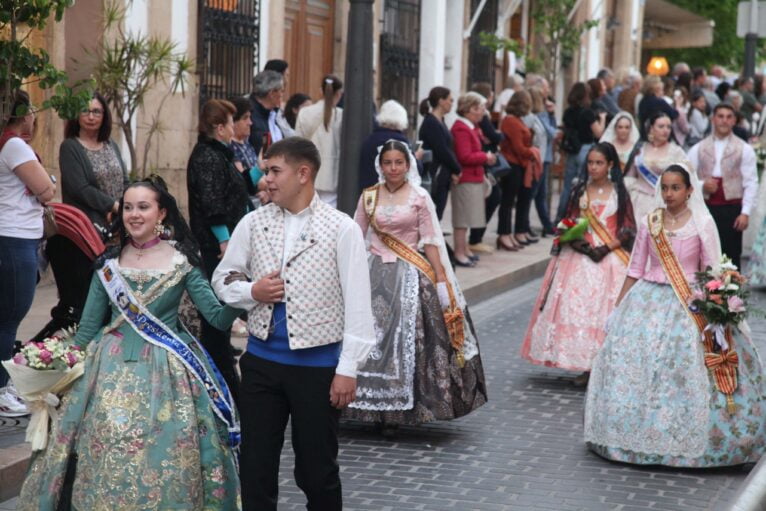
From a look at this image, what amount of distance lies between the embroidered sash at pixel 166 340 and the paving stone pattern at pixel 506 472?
95 centimetres

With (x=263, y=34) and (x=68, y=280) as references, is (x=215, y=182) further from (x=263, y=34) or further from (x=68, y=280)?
(x=263, y=34)

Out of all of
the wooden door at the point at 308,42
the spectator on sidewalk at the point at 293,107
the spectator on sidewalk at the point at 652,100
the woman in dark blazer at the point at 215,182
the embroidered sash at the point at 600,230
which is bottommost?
the embroidered sash at the point at 600,230

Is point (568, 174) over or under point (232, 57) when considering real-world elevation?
under

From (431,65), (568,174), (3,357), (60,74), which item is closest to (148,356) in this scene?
(60,74)

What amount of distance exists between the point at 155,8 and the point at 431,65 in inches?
328

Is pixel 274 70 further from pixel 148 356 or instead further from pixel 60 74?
pixel 148 356

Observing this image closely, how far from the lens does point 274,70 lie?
1239 centimetres

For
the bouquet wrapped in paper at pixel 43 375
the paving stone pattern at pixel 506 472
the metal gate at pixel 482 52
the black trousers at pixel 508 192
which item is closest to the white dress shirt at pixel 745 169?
the black trousers at pixel 508 192

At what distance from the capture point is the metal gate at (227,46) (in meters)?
15.1

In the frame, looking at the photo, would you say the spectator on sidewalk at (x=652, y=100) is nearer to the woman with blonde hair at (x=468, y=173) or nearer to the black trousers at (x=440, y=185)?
the woman with blonde hair at (x=468, y=173)

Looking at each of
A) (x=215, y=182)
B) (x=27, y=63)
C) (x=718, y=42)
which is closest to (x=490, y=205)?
(x=215, y=182)

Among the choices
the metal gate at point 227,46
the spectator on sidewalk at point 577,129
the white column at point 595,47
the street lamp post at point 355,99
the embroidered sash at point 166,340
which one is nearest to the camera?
the embroidered sash at point 166,340

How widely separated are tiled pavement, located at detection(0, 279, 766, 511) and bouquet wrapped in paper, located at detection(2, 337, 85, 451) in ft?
3.20

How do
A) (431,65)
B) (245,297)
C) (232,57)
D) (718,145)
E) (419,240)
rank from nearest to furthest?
1. (245,297)
2. (419,240)
3. (718,145)
4. (232,57)
5. (431,65)
